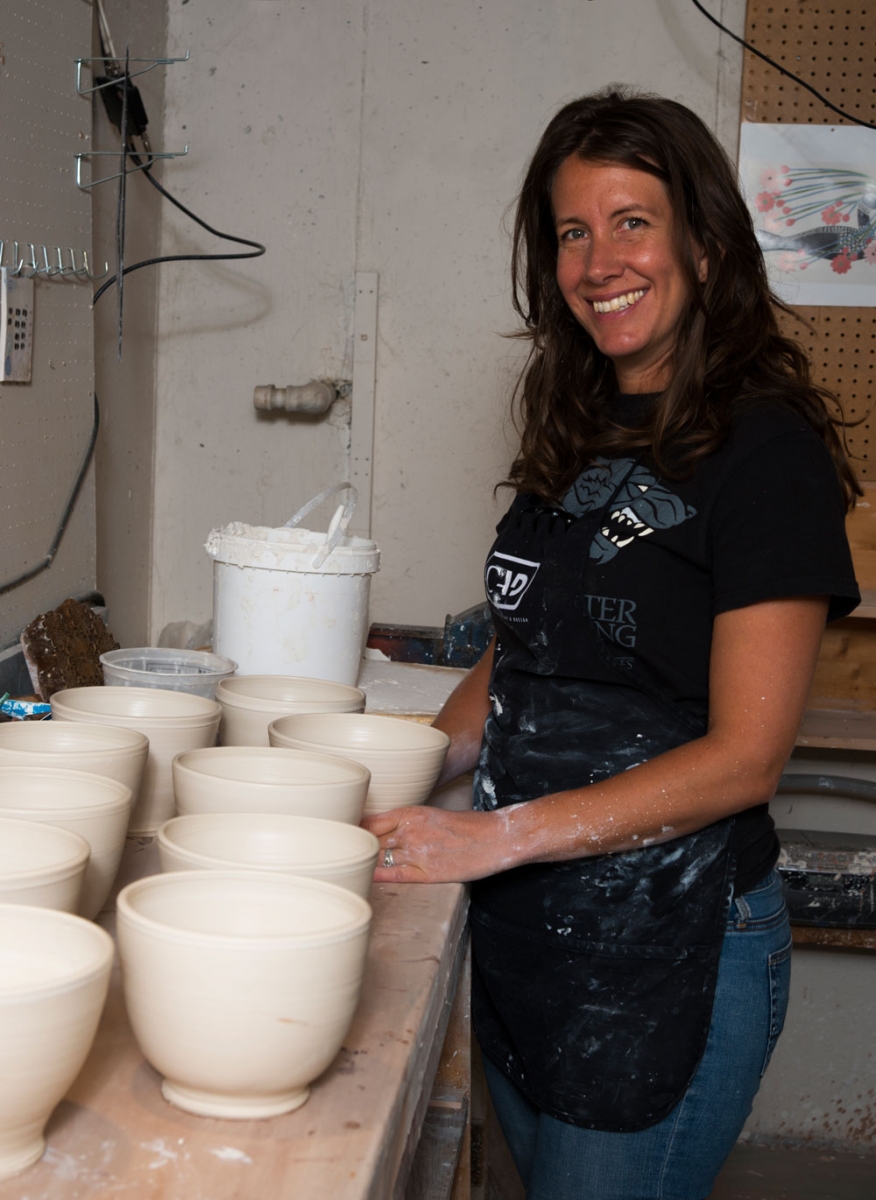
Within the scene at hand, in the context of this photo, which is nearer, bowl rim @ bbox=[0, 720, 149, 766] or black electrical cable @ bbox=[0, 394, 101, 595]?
bowl rim @ bbox=[0, 720, 149, 766]

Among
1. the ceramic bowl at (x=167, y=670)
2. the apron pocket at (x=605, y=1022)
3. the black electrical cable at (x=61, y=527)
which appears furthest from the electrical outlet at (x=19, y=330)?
the apron pocket at (x=605, y=1022)

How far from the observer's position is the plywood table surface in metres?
0.65

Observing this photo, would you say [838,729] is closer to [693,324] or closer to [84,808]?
[693,324]

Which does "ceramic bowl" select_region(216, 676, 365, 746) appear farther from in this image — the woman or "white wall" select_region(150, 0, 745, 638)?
"white wall" select_region(150, 0, 745, 638)

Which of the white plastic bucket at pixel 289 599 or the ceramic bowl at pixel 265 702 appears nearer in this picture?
the ceramic bowl at pixel 265 702

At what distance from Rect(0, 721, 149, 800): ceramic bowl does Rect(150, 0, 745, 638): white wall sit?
2.06 m

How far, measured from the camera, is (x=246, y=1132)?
0.71 meters

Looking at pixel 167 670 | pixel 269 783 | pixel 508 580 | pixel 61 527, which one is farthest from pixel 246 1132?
pixel 61 527

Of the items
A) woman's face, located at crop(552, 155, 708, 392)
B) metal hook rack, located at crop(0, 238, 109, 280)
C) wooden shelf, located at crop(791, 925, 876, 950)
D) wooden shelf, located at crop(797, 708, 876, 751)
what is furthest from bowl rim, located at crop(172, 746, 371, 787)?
wooden shelf, located at crop(791, 925, 876, 950)

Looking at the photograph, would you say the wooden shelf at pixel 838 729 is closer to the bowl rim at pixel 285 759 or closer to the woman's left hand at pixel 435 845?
the woman's left hand at pixel 435 845

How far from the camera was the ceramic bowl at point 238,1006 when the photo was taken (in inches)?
26.9

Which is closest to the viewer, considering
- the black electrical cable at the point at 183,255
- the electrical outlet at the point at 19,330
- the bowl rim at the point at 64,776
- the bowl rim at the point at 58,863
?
the bowl rim at the point at 58,863

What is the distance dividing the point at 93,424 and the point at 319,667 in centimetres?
74

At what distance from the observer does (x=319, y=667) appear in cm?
196
